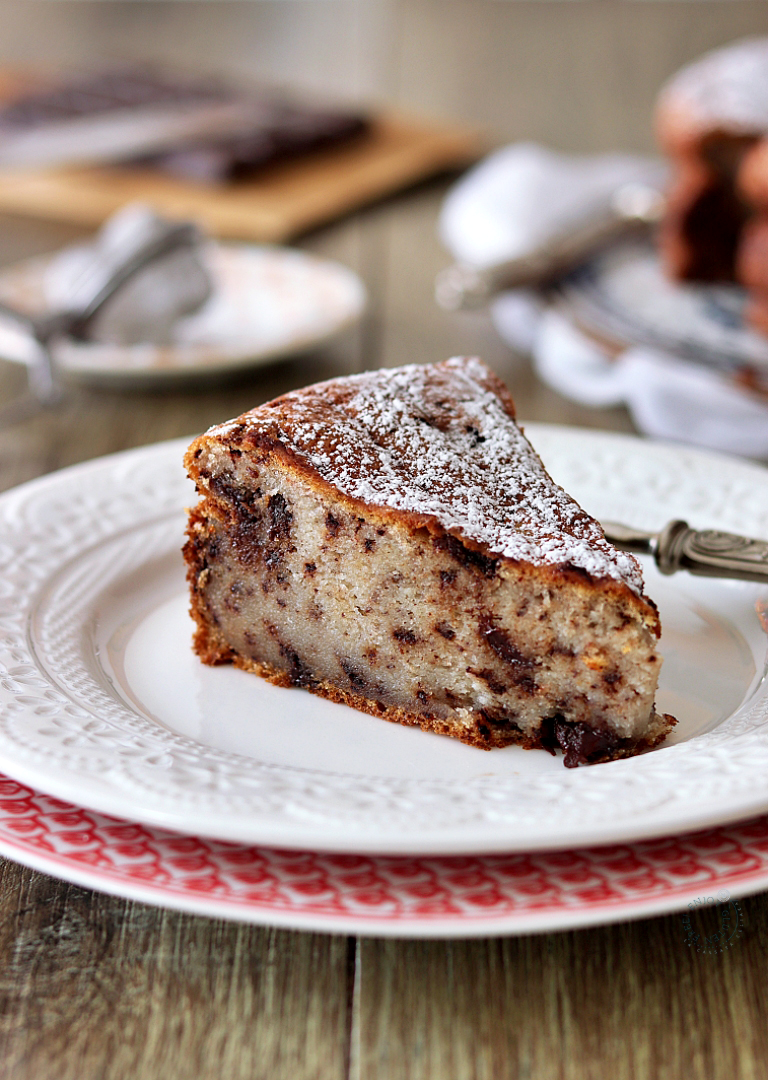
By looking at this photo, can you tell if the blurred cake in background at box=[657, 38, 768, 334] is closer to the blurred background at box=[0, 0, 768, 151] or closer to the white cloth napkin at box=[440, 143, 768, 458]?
the white cloth napkin at box=[440, 143, 768, 458]

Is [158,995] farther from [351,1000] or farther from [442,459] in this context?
[442,459]

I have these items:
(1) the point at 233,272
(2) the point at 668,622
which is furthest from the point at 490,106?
(2) the point at 668,622

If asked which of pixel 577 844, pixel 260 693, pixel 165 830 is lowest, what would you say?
pixel 260 693

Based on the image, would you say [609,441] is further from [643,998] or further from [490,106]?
[490,106]

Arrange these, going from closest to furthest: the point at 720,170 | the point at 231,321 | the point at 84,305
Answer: the point at 84,305, the point at 231,321, the point at 720,170

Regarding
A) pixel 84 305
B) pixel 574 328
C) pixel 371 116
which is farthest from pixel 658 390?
pixel 371 116

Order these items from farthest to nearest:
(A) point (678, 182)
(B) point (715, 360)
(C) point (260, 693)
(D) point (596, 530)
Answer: (A) point (678, 182) → (B) point (715, 360) → (C) point (260, 693) → (D) point (596, 530)

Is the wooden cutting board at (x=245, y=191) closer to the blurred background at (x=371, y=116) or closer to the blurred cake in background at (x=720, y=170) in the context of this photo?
the blurred background at (x=371, y=116)
